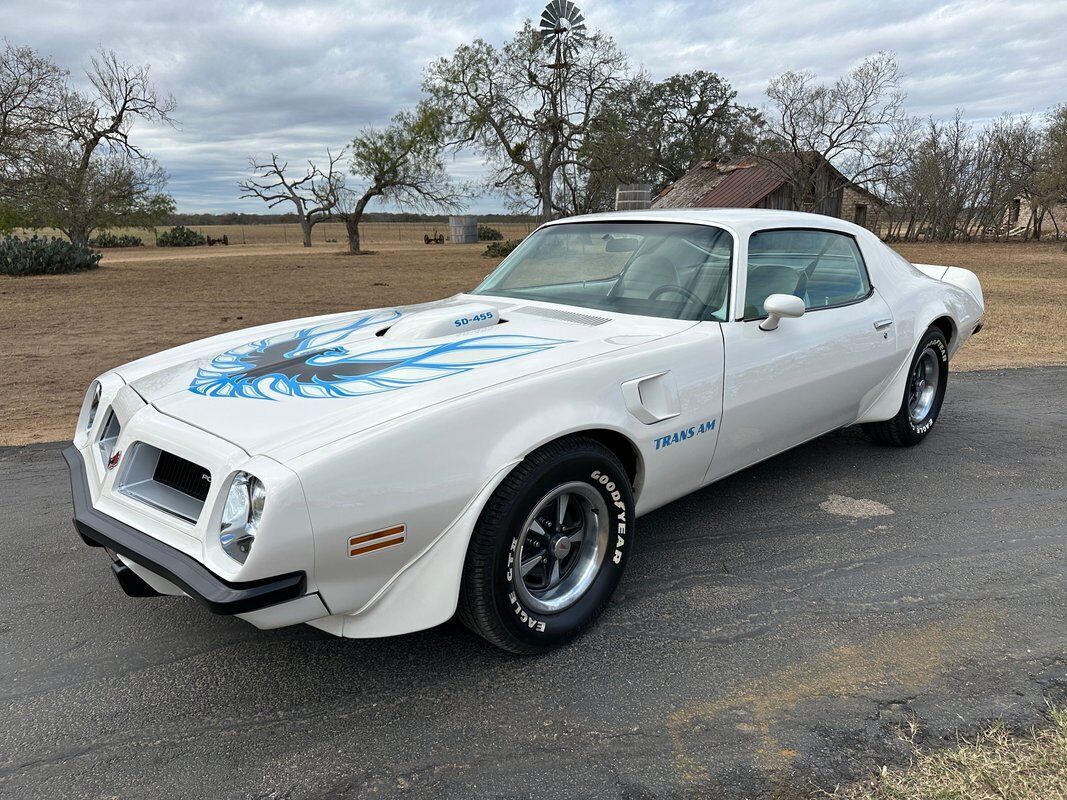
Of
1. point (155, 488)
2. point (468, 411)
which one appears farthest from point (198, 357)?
point (468, 411)

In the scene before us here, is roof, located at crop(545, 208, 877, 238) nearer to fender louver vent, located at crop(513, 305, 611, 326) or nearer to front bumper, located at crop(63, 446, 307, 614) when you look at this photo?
fender louver vent, located at crop(513, 305, 611, 326)

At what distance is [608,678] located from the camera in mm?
2492

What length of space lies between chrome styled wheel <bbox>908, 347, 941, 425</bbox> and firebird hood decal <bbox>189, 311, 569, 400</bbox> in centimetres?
292

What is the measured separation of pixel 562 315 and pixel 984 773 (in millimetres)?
2212

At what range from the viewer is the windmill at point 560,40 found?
3194 cm

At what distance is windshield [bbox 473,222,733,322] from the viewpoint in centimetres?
335

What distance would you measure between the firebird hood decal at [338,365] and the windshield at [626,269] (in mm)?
709

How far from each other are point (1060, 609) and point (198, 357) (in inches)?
142

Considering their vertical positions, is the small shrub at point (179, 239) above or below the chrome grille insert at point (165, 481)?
above

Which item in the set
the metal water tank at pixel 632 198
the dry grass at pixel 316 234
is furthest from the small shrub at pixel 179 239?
the metal water tank at pixel 632 198

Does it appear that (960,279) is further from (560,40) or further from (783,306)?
(560,40)

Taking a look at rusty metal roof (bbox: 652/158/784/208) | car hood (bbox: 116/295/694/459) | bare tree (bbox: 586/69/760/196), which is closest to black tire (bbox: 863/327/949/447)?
car hood (bbox: 116/295/694/459)

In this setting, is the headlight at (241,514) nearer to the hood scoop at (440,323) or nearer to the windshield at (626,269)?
the hood scoop at (440,323)

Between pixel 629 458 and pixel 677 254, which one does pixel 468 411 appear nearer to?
pixel 629 458
